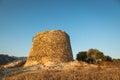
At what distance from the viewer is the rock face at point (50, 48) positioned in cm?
2609

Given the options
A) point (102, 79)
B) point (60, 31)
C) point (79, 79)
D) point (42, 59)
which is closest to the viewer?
point (102, 79)

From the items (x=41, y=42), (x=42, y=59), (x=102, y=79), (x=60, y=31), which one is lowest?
(x=102, y=79)

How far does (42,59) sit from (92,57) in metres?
15.0

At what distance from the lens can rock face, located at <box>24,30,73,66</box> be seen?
26.1m

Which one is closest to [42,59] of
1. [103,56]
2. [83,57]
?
[83,57]

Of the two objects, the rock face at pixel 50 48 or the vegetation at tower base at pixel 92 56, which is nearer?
the rock face at pixel 50 48

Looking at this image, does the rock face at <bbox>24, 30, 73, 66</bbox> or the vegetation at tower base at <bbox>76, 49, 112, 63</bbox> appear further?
the vegetation at tower base at <bbox>76, 49, 112, 63</bbox>

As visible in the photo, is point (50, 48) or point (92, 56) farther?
point (92, 56)

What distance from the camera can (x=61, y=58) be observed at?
26281 millimetres

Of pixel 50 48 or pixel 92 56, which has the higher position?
pixel 92 56

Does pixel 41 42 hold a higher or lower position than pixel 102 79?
higher

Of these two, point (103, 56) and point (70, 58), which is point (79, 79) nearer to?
point (70, 58)

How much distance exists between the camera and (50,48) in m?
26.3

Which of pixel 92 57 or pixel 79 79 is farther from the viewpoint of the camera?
pixel 92 57
